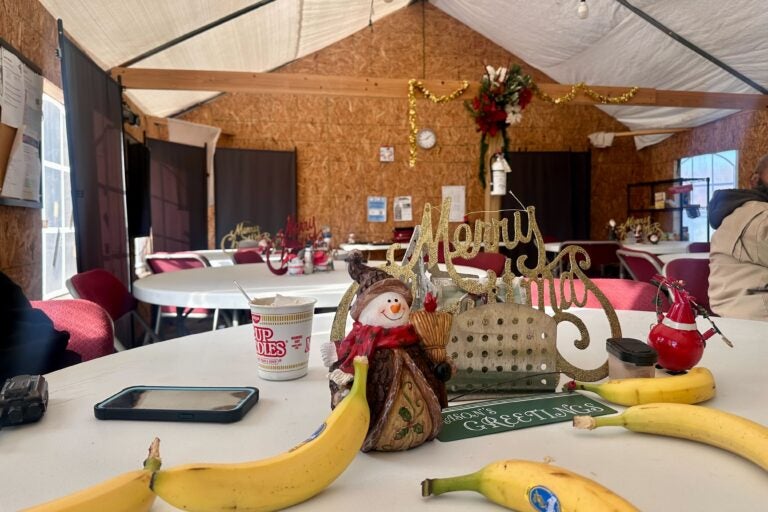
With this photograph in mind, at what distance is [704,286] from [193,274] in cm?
252

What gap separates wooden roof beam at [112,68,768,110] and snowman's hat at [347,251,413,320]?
4479 millimetres

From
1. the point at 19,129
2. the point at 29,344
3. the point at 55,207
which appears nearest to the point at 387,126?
the point at 55,207

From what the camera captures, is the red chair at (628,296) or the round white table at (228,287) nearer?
the red chair at (628,296)

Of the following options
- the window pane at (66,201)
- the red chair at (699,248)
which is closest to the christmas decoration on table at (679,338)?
the window pane at (66,201)

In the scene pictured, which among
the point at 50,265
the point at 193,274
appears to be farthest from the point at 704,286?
the point at 50,265

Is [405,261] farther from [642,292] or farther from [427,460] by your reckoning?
[642,292]

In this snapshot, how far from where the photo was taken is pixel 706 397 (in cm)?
72

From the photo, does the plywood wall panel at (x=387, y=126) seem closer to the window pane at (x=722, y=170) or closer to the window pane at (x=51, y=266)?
A: the window pane at (x=722, y=170)

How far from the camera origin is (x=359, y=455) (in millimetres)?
573

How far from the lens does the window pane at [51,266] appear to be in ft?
10.6

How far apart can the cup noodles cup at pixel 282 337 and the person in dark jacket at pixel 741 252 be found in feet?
6.49

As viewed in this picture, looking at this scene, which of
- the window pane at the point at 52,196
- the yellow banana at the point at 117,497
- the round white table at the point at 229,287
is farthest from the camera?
the window pane at the point at 52,196

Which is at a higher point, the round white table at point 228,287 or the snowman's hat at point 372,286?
the snowman's hat at point 372,286

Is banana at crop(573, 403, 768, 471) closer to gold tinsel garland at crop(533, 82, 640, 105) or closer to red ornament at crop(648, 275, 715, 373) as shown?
red ornament at crop(648, 275, 715, 373)
